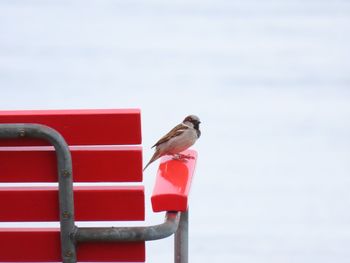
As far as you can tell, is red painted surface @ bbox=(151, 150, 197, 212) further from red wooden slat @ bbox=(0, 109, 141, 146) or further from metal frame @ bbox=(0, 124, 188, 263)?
red wooden slat @ bbox=(0, 109, 141, 146)

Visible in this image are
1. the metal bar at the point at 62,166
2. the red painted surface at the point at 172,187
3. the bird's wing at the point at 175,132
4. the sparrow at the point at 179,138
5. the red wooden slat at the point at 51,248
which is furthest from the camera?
the bird's wing at the point at 175,132

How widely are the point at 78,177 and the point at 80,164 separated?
0.15ft

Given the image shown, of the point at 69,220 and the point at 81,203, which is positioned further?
the point at 81,203

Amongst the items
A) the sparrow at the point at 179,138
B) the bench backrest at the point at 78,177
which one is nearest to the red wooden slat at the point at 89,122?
the bench backrest at the point at 78,177

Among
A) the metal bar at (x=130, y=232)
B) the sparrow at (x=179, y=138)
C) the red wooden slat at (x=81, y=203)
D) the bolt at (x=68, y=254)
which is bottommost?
the bolt at (x=68, y=254)

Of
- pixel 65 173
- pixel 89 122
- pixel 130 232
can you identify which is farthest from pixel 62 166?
pixel 130 232

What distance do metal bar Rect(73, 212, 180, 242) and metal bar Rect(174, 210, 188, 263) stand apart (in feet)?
0.70

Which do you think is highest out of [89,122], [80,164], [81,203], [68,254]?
[89,122]

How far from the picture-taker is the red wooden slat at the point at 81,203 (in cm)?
222

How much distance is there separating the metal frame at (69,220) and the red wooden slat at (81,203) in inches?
3.9

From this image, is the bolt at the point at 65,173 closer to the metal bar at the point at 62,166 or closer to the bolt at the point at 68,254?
the metal bar at the point at 62,166

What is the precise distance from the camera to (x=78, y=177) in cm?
225

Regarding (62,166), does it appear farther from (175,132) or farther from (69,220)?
(175,132)

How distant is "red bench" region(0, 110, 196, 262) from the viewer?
2.11m
